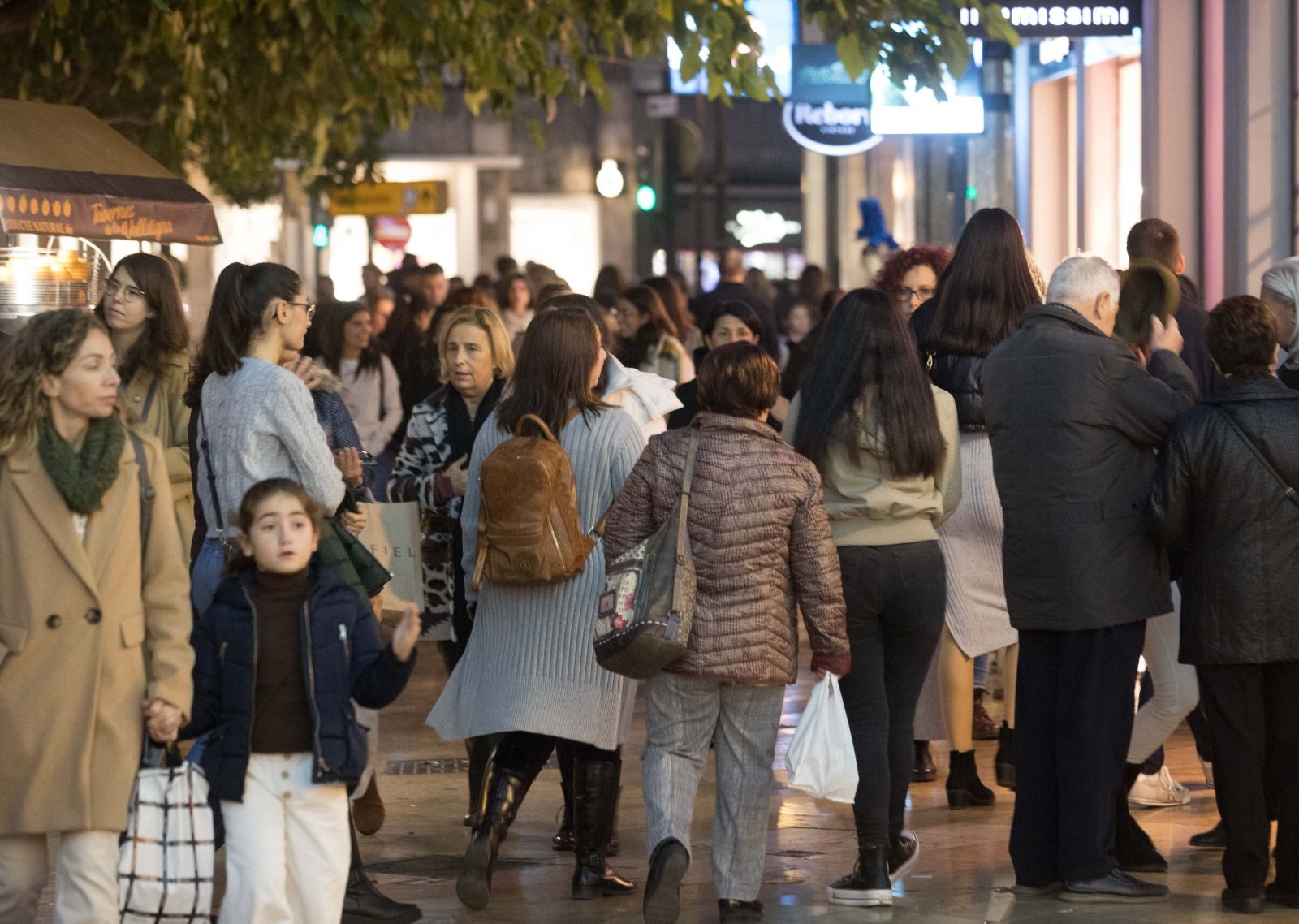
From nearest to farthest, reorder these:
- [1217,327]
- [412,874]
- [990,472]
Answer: [1217,327] → [412,874] → [990,472]

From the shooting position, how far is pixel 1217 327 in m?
6.84

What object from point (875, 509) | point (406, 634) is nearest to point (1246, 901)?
point (875, 509)

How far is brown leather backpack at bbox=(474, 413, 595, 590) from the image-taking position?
6922mm

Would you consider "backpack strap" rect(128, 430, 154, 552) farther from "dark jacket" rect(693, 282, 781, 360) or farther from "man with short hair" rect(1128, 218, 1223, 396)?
"dark jacket" rect(693, 282, 781, 360)

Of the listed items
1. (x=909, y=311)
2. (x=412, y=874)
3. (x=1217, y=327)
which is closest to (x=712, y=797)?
(x=412, y=874)

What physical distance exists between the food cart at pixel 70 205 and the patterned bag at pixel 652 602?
13.8ft

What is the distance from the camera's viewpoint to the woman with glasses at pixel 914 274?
9625 millimetres

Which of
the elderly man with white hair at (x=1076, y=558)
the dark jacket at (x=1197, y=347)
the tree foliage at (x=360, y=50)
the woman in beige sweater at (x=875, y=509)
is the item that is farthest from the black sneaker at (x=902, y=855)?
the tree foliage at (x=360, y=50)

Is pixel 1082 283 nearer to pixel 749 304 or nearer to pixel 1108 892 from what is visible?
pixel 1108 892

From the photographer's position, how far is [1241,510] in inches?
265

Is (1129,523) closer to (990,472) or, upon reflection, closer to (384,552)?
(990,472)

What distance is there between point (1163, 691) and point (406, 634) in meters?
3.43

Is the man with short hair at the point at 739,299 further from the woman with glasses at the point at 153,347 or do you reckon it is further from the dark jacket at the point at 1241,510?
the dark jacket at the point at 1241,510

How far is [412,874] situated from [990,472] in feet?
9.06
